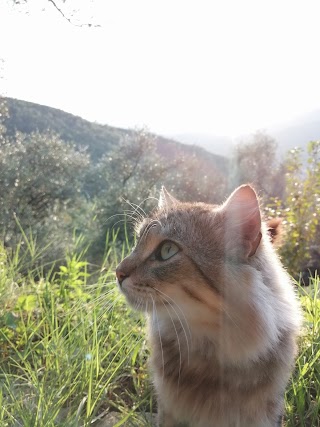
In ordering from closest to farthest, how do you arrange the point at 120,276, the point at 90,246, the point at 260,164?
the point at 120,276, the point at 90,246, the point at 260,164

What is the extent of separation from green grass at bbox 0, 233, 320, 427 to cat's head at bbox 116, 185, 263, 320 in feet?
1.25

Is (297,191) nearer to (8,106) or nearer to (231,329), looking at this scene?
(8,106)

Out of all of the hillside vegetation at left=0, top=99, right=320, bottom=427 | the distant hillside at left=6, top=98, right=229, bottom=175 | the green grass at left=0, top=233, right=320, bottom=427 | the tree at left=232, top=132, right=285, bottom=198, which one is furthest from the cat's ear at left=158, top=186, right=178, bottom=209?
the tree at left=232, top=132, right=285, bottom=198

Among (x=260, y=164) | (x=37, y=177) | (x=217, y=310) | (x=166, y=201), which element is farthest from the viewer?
(x=260, y=164)

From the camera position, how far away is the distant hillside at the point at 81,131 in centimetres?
414

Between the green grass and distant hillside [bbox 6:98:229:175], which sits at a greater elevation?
distant hillside [bbox 6:98:229:175]

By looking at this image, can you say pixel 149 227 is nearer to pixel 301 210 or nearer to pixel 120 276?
pixel 120 276

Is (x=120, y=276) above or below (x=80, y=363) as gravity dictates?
above

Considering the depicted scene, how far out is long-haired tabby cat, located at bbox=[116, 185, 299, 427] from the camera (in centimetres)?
113

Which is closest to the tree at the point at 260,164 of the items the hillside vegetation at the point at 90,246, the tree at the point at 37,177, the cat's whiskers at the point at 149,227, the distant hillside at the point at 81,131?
the hillside vegetation at the point at 90,246

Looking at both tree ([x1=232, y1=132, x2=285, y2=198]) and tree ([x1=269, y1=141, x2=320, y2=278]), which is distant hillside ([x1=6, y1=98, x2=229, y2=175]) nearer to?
tree ([x1=232, y1=132, x2=285, y2=198])

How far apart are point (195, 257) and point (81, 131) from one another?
13.7 ft

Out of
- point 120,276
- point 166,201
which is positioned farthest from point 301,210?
point 120,276

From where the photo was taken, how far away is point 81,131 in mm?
5066
